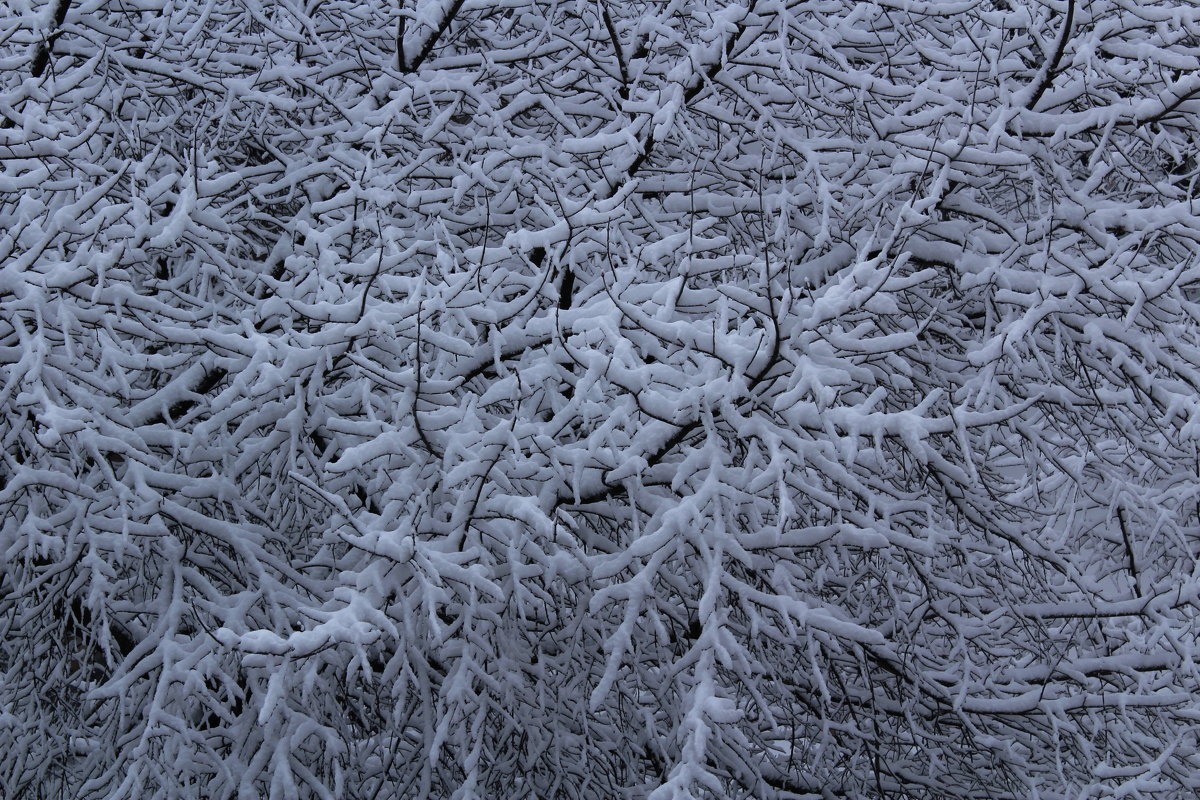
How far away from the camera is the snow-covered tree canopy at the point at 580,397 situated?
3.27 meters

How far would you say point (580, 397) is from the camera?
129 inches

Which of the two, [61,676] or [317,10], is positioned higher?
[317,10]

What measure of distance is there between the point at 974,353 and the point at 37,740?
3780 mm

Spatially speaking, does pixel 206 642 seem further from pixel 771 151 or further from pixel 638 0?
pixel 638 0

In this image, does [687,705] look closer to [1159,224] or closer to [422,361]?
[422,361]

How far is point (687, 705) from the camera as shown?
10.6ft

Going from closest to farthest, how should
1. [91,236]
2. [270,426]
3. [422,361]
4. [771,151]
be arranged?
[91,236] < [422,361] < [270,426] < [771,151]

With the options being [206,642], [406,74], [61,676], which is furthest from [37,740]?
[406,74]

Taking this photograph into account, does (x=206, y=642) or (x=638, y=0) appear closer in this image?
(x=206, y=642)

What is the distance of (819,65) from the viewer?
14.5 ft

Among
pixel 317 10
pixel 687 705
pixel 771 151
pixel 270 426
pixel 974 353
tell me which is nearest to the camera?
pixel 687 705

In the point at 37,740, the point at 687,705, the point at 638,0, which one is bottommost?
the point at 37,740

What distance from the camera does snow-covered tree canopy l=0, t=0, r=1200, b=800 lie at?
10.7ft

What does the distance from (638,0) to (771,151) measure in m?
1.25
